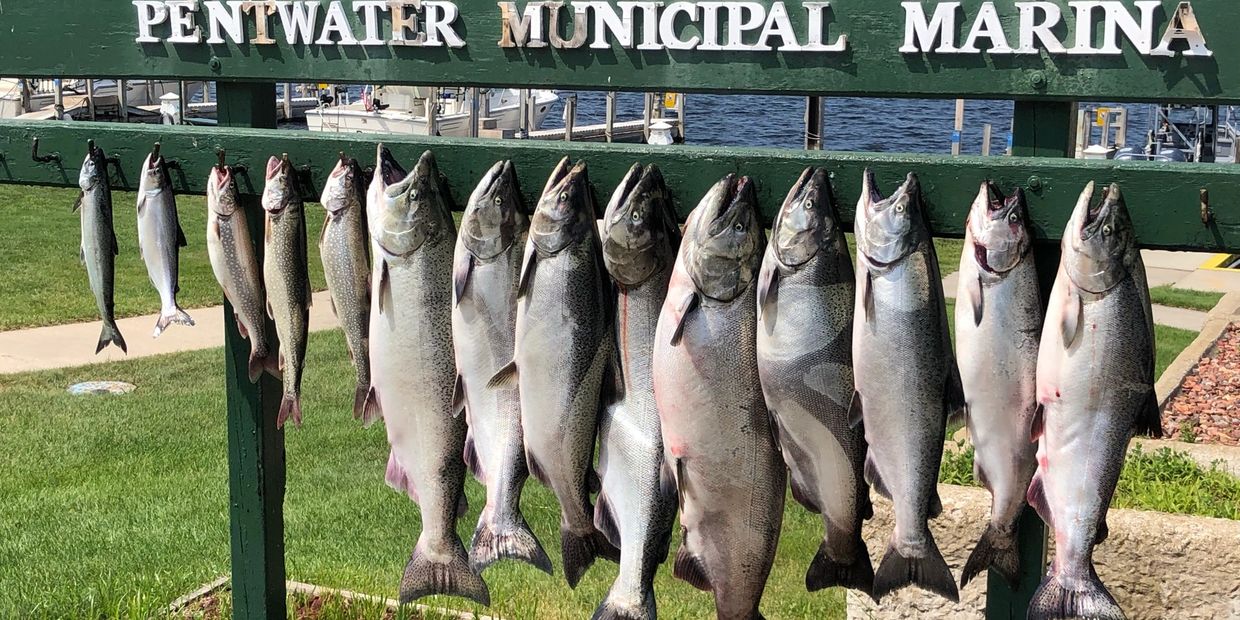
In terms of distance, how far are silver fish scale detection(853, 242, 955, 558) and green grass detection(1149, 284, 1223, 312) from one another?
10.9m

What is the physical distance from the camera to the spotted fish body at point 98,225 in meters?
3.65

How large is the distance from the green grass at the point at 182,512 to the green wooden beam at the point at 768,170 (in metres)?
1.98

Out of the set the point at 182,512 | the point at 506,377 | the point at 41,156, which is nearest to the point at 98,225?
the point at 41,156

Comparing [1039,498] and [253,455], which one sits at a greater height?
[1039,498]

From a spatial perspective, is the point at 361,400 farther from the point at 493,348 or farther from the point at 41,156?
the point at 41,156

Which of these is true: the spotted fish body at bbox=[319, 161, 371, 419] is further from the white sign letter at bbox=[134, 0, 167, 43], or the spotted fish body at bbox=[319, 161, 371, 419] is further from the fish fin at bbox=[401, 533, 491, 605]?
the white sign letter at bbox=[134, 0, 167, 43]

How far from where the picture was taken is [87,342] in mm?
11086

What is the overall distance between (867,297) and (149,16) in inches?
84.0

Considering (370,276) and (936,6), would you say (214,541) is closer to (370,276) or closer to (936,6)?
(370,276)

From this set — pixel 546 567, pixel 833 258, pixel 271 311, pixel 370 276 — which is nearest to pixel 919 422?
pixel 833 258

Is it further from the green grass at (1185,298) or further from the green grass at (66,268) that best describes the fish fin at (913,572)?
the green grass at (1185,298)

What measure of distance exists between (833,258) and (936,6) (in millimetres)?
611

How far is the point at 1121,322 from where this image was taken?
257cm

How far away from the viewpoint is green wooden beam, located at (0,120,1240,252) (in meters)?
2.74
